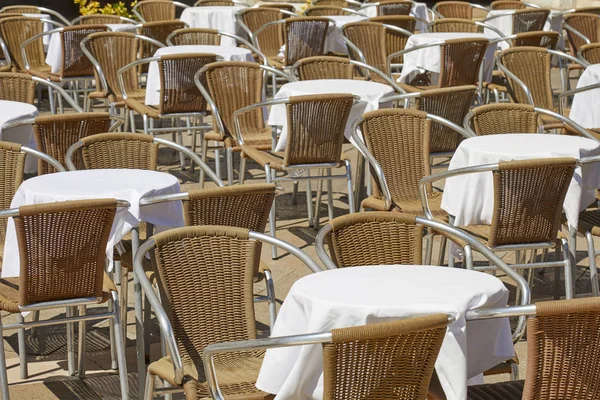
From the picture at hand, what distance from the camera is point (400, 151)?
5.72m

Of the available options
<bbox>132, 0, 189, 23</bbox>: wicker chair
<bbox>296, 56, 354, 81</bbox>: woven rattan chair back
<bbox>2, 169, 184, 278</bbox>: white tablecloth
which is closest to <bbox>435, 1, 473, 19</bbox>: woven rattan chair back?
<bbox>132, 0, 189, 23</bbox>: wicker chair

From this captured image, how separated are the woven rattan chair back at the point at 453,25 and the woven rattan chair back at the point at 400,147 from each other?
4519 millimetres

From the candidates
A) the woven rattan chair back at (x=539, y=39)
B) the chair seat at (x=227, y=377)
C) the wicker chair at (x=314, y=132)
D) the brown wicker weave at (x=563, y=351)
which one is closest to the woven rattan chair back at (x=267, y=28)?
the woven rattan chair back at (x=539, y=39)

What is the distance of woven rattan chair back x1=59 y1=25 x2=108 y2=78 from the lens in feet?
28.9

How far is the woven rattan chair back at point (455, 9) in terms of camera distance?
40.1 ft

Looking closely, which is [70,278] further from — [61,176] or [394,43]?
[394,43]

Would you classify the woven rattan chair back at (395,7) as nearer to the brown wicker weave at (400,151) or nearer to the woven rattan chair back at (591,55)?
the woven rattan chair back at (591,55)

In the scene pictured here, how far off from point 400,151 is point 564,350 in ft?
9.46

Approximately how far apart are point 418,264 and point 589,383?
107cm

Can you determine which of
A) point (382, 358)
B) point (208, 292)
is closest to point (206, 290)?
point (208, 292)

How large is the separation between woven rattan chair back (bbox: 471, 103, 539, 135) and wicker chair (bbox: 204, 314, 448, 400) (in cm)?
317

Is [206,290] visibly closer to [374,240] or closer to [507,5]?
[374,240]

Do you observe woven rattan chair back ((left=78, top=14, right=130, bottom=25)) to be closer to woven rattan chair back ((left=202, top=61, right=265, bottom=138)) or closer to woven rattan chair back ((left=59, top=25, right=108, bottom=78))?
woven rattan chair back ((left=59, top=25, right=108, bottom=78))

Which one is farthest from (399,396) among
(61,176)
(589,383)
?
(61,176)
